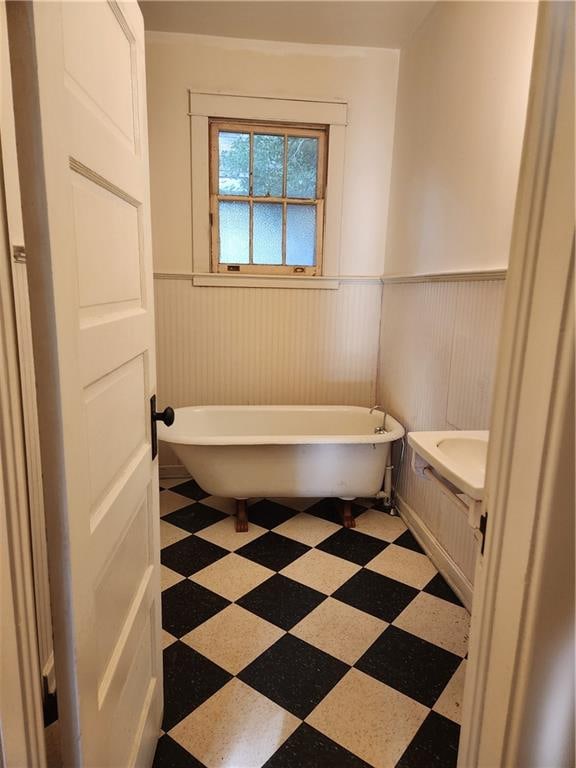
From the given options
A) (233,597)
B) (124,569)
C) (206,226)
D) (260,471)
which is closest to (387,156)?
(206,226)

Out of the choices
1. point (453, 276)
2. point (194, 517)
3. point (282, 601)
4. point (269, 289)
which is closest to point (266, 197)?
point (269, 289)

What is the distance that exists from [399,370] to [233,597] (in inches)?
61.8

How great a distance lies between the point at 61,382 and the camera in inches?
25.1

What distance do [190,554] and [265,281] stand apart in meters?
1.68

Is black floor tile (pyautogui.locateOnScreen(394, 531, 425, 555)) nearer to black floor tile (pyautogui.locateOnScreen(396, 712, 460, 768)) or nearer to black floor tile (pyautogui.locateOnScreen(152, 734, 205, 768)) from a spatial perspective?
black floor tile (pyautogui.locateOnScreen(396, 712, 460, 768))

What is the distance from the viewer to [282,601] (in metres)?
1.98

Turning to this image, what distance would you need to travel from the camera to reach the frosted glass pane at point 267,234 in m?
3.03

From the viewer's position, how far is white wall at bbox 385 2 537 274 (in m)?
1.74

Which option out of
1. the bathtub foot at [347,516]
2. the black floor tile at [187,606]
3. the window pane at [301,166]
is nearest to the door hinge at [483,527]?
the black floor tile at [187,606]

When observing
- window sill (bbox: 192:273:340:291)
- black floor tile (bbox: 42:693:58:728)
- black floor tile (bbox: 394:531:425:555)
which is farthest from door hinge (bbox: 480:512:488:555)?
window sill (bbox: 192:273:340:291)

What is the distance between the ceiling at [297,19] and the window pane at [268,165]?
0.53 meters

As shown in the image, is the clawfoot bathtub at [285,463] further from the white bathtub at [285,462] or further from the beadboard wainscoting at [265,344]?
the beadboard wainscoting at [265,344]

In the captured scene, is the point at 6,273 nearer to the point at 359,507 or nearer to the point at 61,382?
the point at 61,382

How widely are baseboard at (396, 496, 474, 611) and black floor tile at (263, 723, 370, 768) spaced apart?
0.69 metres
